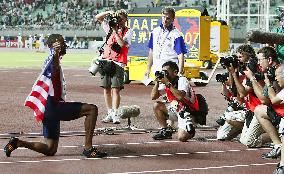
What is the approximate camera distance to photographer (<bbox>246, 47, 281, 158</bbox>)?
926cm

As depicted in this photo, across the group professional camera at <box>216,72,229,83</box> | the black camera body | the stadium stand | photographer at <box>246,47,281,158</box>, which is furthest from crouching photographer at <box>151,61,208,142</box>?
the stadium stand

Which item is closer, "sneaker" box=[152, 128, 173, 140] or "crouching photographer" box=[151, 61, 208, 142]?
"crouching photographer" box=[151, 61, 208, 142]

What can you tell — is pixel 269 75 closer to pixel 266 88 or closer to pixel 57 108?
pixel 266 88

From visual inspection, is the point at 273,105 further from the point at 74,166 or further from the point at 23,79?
the point at 23,79

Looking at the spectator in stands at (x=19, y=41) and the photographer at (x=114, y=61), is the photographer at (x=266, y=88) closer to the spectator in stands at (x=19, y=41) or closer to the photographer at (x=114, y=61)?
the photographer at (x=114, y=61)

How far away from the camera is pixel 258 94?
366 inches

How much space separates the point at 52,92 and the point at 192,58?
628 inches

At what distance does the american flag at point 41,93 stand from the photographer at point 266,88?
2.56 meters

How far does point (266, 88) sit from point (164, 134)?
2.47 metres

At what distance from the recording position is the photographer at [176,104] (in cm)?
1064

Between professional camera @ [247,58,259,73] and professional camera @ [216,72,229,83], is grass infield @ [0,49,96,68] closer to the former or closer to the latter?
professional camera @ [216,72,229,83]

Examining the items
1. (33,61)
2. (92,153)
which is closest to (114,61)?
(92,153)

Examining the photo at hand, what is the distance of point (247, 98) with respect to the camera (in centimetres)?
1049

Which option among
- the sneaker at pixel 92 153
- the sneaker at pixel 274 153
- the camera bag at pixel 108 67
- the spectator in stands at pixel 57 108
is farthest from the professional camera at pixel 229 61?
the camera bag at pixel 108 67
